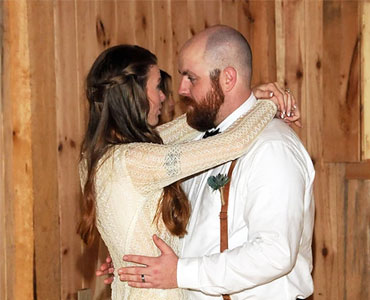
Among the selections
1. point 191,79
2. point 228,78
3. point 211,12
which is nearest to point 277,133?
point 228,78

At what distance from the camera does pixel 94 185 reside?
95.0 inches

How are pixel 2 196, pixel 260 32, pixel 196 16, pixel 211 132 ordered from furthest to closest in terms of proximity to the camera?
pixel 260 32 → pixel 196 16 → pixel 2 196 → pixel 211 132

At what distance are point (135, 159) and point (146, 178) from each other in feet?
0.24

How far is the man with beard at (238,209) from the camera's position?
221cm

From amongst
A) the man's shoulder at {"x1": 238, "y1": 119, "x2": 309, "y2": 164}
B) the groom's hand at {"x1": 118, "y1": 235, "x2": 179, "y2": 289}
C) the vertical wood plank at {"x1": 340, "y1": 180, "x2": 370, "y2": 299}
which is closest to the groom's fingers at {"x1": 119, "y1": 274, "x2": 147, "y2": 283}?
the groom's hand at {"x1": 118, "y1": 235, "x2": 179, "y2": 289}

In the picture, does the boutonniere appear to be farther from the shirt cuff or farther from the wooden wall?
the wooden wall

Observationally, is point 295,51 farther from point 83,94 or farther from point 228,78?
point 228,78

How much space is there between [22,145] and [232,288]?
5.16ft

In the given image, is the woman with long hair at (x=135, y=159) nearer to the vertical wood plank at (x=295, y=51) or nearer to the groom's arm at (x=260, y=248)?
the groom's arm at (x=260, y=248)

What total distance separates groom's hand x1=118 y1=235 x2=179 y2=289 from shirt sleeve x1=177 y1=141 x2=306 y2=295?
3 centimetres

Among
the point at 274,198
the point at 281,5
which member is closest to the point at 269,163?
the point at 274,198

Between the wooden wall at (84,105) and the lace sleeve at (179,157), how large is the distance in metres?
1.26

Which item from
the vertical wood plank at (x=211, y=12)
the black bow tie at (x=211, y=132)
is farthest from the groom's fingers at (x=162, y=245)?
the vertical wood plank at (x=211, y=12)

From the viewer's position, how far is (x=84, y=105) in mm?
3693
